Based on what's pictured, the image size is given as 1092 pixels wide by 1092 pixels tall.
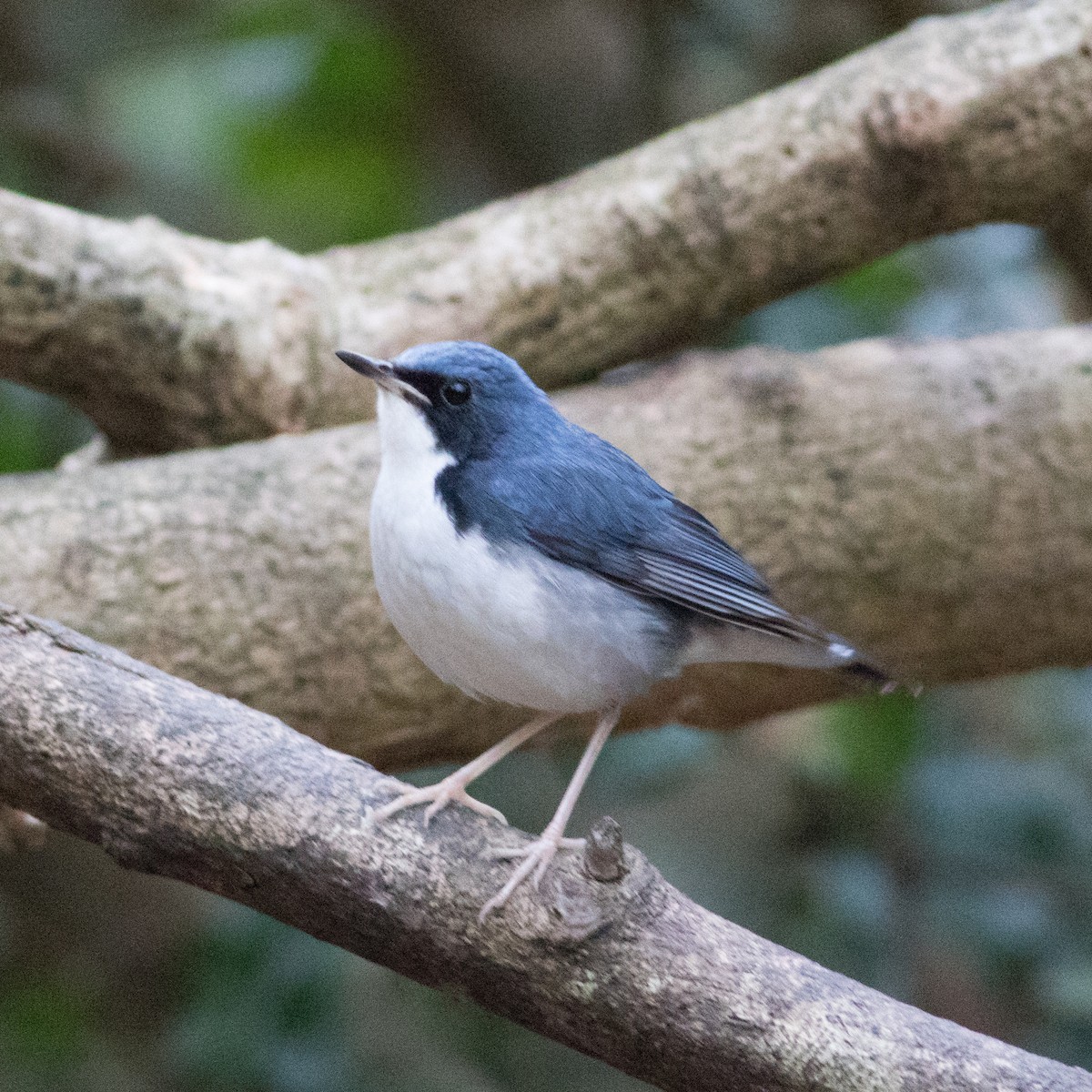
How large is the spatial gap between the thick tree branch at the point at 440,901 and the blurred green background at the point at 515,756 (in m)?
1.41

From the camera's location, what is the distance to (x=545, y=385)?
14.3ft

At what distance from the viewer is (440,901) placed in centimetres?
218

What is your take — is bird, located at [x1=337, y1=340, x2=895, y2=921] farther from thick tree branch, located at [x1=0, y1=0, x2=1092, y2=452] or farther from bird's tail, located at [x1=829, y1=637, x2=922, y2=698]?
thick tree branch, located at [x1=0, y1=0, x2=1092, y2=452]

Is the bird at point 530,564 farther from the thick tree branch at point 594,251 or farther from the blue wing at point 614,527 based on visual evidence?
the thick tree branch at point 594,251

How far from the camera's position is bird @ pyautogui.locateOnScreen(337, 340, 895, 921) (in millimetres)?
2402

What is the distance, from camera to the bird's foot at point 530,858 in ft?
7.05

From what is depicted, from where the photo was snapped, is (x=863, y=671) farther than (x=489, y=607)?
Yes

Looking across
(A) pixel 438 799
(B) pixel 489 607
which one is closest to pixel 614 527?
(B) pixel 489 607

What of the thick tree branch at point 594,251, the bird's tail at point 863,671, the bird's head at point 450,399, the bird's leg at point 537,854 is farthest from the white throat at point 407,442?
the thick tree branch at point 594,251

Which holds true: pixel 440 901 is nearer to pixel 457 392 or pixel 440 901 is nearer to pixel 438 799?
Answer: pixel 438 799

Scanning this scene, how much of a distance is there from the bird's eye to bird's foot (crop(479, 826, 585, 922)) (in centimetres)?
83

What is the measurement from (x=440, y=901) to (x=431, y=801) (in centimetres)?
25

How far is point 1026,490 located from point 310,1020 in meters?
2.49

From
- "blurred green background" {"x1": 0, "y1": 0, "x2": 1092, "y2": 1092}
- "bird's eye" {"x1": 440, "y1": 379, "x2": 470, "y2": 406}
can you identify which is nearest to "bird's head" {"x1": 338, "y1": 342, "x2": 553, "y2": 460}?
"bird's eye" {"x1": 440, "y1": 379, "x2": 470, "y2": 406}
